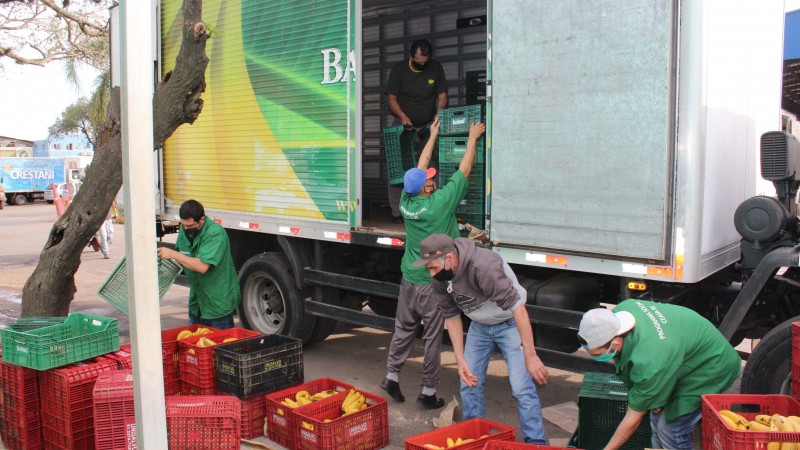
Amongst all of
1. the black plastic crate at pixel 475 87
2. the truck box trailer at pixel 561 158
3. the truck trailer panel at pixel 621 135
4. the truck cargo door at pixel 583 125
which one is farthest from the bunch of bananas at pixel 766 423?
the black plastic crate at pixel 475 87

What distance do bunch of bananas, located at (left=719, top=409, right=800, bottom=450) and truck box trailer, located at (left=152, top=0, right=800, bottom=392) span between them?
1.23m

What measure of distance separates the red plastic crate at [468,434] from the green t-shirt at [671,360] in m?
0.83

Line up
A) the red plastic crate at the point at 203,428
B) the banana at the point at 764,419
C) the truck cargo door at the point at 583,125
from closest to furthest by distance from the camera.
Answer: the banana at the point at 764,419, the red plastic crate at the point at 203,428, the truck cargo door at the point at 583,125

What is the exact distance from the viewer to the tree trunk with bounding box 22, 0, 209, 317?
236 inches

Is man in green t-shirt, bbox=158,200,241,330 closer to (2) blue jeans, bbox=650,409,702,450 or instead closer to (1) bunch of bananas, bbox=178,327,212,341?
(1) bunch of bananas, bbox=178,327,212,341

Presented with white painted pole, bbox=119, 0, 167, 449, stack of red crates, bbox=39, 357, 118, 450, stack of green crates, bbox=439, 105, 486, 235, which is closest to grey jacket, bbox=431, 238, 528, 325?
stack of green crates, bbox=439, 105, 486, 235

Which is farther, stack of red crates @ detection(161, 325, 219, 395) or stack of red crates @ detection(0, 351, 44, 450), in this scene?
stack of red crates @ detection(161, 325, 219, 395)

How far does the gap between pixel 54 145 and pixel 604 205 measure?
75.4 meters

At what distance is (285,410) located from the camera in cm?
514

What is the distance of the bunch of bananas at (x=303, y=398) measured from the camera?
5.26 m

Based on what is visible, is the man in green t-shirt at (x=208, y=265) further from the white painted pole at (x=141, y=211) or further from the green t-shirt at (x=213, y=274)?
the white painted pole at (x=141, y=211)

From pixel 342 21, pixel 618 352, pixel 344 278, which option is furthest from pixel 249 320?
pixel 618 352

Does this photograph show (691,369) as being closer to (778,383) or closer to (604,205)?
(778,383)

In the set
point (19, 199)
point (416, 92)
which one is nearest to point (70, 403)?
point (416, 92)
